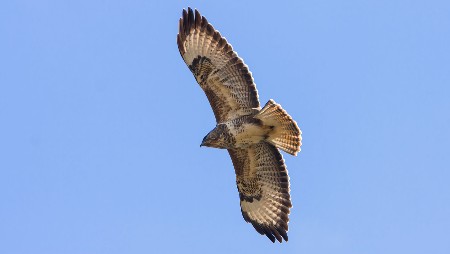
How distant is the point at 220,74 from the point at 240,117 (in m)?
0.63

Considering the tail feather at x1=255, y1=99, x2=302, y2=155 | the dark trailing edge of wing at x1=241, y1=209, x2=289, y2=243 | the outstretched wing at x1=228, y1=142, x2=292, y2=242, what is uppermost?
the tail feather at x1=255, y1=99, x2=302, y2=155

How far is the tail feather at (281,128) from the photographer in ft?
36.3

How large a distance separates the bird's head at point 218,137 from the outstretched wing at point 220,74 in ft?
0.79

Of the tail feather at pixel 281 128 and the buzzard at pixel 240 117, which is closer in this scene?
the tail feather at pixel 281 128

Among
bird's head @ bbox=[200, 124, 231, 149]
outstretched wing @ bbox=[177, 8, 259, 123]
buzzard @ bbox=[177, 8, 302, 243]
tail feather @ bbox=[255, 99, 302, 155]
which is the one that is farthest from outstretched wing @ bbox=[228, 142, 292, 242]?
outstretched wing @ bbox=[177, 8, 259, 123]

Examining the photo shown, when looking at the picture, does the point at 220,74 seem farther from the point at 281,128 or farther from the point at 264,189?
the point at 264,189

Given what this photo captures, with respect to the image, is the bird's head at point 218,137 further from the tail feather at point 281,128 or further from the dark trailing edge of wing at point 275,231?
the dark trailing edge of wing at point 275,231

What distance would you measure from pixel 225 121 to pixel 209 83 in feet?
1.79

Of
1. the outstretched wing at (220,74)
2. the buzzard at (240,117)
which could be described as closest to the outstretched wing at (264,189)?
the buzzard at (240,117)

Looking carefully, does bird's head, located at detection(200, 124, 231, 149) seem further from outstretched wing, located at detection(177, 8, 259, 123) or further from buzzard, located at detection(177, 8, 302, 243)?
outstretched wing, located at detection(177, 8, 259, 123)

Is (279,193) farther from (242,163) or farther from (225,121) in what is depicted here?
(225,121)

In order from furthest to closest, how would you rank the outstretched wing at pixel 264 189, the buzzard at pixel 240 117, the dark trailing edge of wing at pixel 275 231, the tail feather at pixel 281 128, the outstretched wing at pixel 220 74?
the dark trailing edge of wing at pixel 275 231 → the outstretched wing at pixel 264 189 → the outstretched wing at pixel 220 74 → the buzzard at pixel 240 117 → the tail feather at pixel 281 128

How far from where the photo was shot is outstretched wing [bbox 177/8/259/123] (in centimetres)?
1153

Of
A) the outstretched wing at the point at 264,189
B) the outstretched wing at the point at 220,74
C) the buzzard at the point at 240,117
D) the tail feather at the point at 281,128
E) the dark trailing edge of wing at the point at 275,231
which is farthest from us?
the dark trailing edge of wing at the point at 275,231
